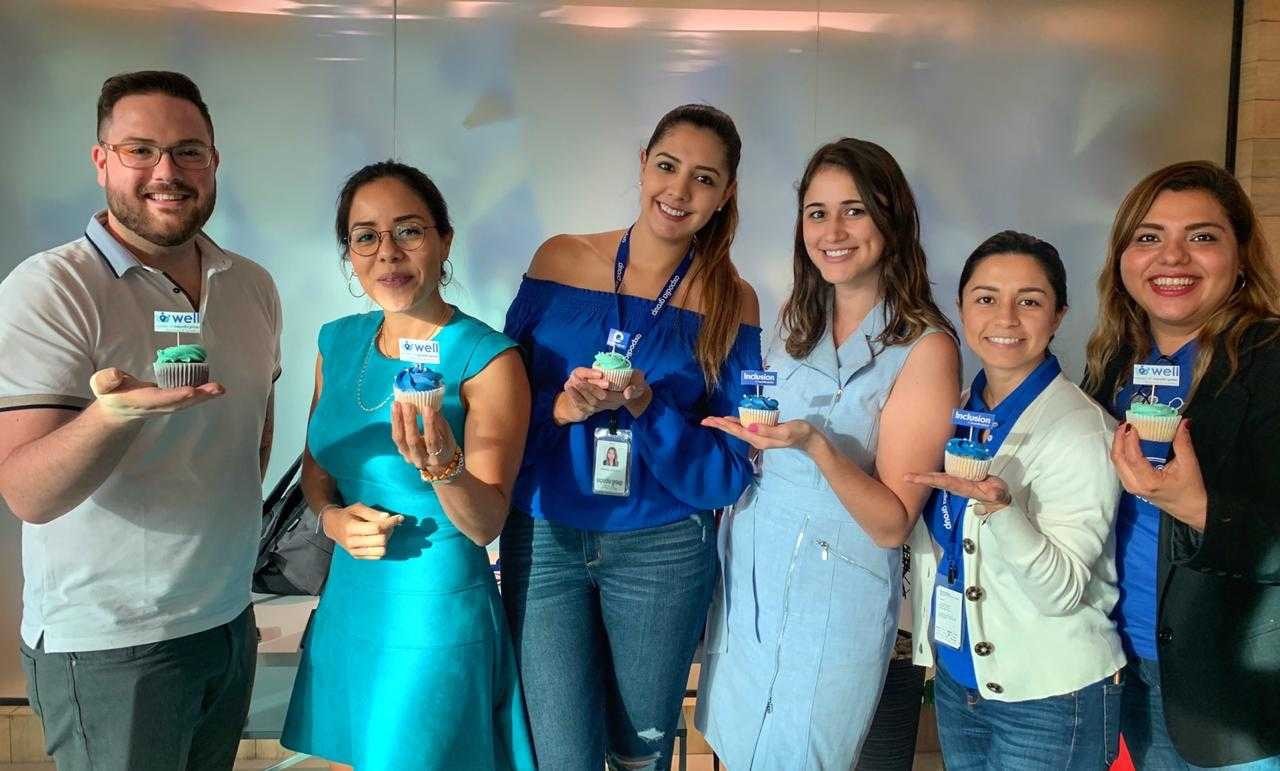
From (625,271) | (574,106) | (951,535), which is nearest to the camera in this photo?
(951,535)

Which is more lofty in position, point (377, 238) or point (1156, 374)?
point (377, 238)

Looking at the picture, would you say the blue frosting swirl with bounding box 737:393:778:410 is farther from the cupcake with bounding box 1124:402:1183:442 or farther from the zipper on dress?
the cupcake with bounding box 1124:402:1183:442

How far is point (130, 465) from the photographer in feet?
7.59

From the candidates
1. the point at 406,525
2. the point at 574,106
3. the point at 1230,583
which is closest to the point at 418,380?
the point at 406,525

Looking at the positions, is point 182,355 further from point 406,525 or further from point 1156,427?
point 1156,427

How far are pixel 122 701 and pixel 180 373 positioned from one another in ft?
2.78

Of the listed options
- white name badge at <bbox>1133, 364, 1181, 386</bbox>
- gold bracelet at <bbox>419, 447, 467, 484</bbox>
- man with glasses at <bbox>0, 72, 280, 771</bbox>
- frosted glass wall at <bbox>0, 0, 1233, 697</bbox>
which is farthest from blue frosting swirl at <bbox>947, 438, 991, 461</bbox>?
frosted glass wall at <bbox>0, 0, 1233, 697</bbox>

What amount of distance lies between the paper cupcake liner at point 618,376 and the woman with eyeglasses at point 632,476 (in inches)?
0.9

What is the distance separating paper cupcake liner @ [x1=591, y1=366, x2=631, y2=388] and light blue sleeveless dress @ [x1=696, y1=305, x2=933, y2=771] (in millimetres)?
460

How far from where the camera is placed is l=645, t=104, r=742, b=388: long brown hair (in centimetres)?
266

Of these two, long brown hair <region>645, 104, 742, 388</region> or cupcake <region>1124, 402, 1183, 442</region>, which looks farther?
long brown hair <region>645, 104, 742, 388</region>

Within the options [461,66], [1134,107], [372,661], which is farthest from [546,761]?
[1134,107]

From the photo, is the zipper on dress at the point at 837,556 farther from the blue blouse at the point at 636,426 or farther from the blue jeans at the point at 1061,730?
the blue jeans at the point at 1061,730

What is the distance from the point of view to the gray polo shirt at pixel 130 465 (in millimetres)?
2154
